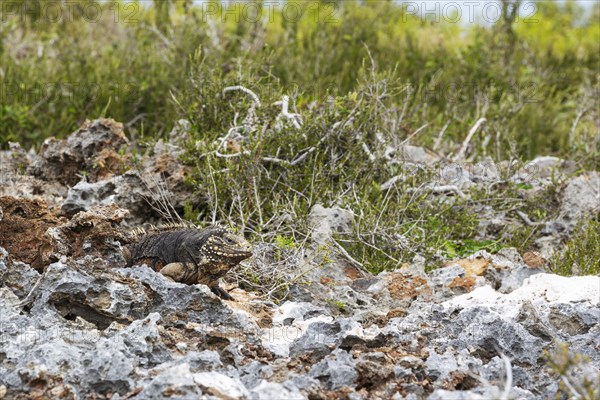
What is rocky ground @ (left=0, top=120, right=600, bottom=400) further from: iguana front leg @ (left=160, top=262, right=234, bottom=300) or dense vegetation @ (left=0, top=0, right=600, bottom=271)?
dense vegetation @ (left=0, top=0, right=600, bottom=271)

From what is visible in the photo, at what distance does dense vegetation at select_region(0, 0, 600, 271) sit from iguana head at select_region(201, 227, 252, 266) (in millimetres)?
1307

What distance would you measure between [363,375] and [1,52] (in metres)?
9.08

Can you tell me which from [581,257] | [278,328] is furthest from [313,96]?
[278,328]

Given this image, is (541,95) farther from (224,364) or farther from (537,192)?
(224,364)

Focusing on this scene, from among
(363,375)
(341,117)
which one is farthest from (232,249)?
(341,117)

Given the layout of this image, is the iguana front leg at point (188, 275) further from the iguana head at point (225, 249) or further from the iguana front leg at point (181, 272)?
the iguana head at point (225, 249)

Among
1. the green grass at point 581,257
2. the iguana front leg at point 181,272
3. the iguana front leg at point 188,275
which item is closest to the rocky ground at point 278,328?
the iguana front leg at point 188,275

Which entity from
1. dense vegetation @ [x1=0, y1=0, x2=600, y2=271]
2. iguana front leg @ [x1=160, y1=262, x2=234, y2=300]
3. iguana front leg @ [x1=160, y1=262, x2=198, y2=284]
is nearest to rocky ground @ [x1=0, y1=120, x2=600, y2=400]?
iguana front leg @ [x1=160, y1=262, x2=234, y2=300]

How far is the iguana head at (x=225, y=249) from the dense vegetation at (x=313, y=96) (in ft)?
4.29

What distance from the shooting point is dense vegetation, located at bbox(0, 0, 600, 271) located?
7031 millimetres

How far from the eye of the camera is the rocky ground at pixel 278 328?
346 centimetres

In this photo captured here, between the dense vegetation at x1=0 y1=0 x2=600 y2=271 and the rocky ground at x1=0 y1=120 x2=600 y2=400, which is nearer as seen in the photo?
the rocky ground at x1=0 y1=120 x2=600 y2=400

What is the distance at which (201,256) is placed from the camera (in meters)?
4.90

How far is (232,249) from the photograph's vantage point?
16.2 ft
